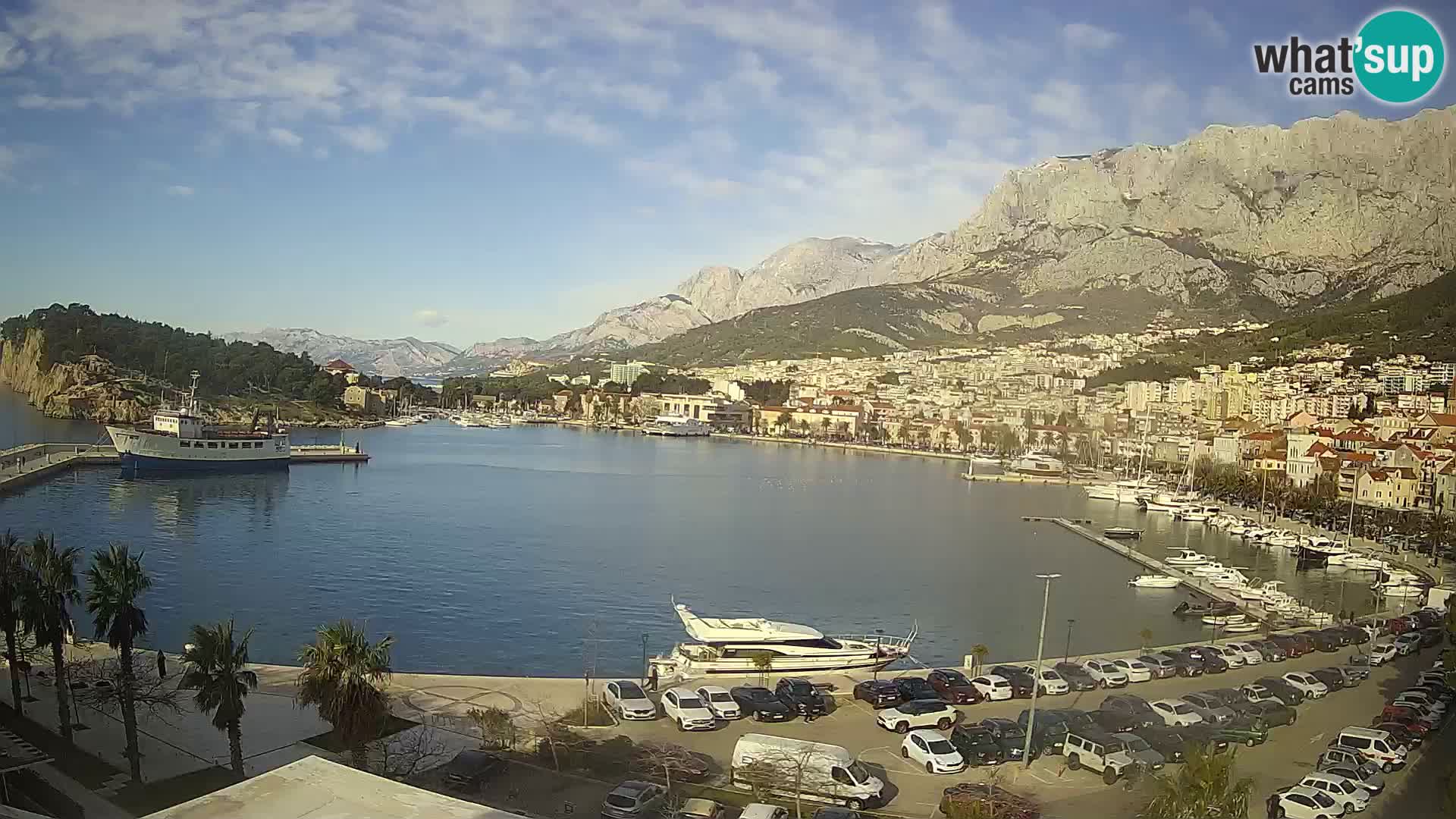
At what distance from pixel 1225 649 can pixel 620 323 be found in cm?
9597

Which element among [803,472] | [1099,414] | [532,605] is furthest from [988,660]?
[803,472]

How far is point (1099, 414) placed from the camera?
18.8m

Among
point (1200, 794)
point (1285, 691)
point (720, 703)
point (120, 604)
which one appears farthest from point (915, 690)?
point (120, 604)

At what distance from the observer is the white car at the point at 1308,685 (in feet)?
19.0

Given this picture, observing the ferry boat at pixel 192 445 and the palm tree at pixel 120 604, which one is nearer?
the palm tree at pixel 120 604

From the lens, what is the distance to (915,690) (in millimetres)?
5590

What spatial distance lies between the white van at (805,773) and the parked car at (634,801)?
0.43 metres

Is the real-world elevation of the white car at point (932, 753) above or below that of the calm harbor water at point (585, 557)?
above

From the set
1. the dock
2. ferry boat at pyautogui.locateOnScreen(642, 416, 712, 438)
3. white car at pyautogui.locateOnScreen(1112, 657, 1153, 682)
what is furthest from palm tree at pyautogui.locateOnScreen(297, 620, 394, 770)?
ferry boat at pyautogui.locateOnScreen(642, 416, 712, 438)

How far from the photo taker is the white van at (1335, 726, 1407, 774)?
15.2ft

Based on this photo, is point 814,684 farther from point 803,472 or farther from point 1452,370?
point 803,472

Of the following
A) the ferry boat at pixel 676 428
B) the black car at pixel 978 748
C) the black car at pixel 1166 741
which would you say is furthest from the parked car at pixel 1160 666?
the ferry boat at pixel 676 428

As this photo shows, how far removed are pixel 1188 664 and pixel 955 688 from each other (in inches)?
74.0

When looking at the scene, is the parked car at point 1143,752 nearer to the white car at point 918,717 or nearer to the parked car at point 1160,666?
the white car at point 918,717
